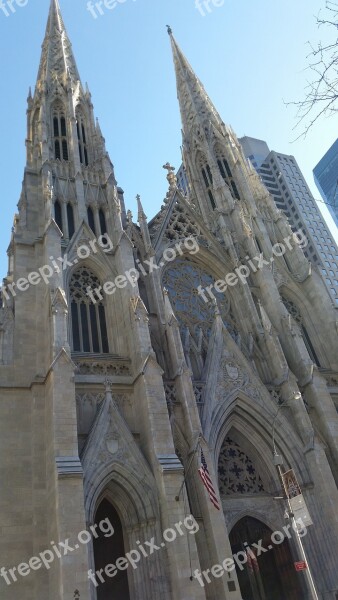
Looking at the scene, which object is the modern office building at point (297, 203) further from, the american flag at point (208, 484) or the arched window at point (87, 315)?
the american flag at point (208, 484)

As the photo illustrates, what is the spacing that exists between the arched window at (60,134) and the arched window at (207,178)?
10.4 metres

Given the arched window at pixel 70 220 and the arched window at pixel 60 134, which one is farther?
the arched window at pixel 60 134

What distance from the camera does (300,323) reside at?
28844mm

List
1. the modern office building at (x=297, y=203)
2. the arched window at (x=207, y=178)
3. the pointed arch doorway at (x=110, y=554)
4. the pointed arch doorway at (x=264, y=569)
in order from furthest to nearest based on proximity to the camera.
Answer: the modern office building at (x=297, y=203) < the arched window at (x=207, y=178) < the pointed arch doorway at (x=264, y=569) < the pointed arch doorway at (x=110, y=554)

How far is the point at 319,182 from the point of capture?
18.6 m

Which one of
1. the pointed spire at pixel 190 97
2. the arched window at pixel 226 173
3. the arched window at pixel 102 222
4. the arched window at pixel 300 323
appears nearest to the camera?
the arched window at pixel 102 222

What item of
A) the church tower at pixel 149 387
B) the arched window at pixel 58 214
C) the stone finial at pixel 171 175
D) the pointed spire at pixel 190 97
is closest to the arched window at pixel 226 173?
the church tower at pixel 149 387

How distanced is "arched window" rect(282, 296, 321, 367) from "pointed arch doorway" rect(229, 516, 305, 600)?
32.5 ft

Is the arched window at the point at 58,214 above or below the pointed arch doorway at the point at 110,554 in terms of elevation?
above

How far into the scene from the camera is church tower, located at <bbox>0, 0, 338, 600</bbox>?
1630 cm

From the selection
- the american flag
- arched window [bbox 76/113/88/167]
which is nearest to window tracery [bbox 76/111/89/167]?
arched window [bbox 76/113/88/167]

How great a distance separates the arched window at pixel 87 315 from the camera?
2198cm

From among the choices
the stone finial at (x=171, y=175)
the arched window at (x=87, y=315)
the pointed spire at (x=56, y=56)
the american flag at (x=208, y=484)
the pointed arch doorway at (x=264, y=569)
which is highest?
the pointed spire at (x=56, y=56)

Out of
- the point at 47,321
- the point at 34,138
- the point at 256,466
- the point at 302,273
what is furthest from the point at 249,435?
the point at 34,138
